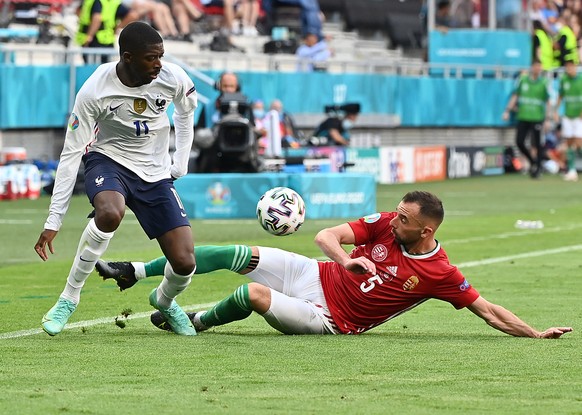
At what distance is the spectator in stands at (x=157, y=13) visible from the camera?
86.9ft

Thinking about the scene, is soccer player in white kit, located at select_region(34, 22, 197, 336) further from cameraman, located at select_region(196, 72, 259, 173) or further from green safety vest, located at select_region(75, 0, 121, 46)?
green safety vest, located at select_region(75, 0, 121, 46)

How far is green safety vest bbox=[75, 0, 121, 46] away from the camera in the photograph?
962 inches

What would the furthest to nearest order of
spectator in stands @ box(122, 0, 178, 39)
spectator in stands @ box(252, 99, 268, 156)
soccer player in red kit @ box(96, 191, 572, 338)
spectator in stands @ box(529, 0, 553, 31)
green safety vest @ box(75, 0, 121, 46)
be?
spectator in stands @ box(529, 0, 553, 31), spectator in stands @ box(122, 0, 178, 39), green safety vest @ box(75, 0, 121, 46), spectator in stands @ box(252, 99, 268, 156), soccer player in red kit @ box(96, 191, 572, 338)

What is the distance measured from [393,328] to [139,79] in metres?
2.42

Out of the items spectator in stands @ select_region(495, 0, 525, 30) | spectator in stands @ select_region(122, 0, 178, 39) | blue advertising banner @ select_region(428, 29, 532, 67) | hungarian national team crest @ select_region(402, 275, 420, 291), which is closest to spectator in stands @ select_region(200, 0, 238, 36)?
spectator in stands @ select_region(122, 0, 178, 39)

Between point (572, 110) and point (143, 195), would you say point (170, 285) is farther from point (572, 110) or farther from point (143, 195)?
point (572, 110)

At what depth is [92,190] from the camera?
8.63 metres

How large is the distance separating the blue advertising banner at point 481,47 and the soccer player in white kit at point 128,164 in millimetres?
25531

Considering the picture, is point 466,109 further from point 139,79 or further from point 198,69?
point 139,79

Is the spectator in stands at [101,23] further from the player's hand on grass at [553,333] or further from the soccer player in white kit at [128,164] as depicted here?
the player's hand on grass at [553,333]

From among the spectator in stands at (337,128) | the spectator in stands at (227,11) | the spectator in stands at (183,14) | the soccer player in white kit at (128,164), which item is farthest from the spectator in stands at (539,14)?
the soccer player in white kit at (128,164)

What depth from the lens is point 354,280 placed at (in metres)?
8.68

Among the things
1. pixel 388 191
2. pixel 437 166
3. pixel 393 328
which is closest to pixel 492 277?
pixel 393 328

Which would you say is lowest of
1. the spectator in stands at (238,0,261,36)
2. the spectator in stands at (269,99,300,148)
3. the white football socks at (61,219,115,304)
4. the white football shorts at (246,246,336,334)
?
the spectator in stands at (269,99,300,148)
